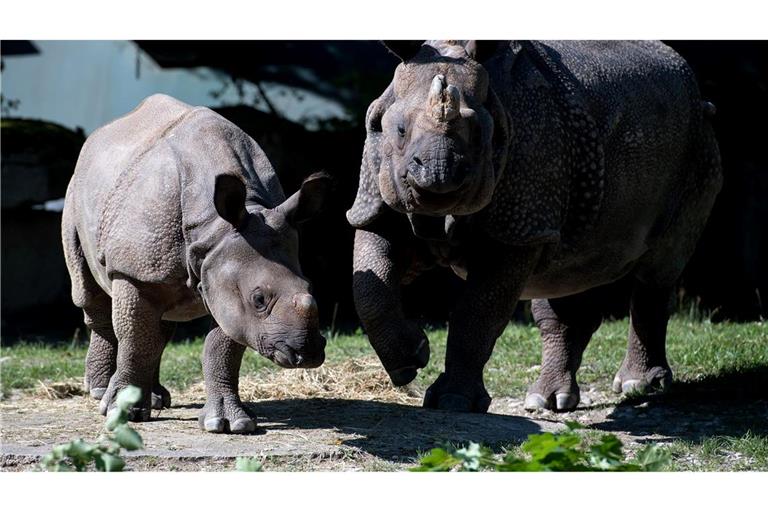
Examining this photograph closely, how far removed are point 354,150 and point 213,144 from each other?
6.79 metres

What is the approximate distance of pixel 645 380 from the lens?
8.38 m

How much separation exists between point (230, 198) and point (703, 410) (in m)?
3.43

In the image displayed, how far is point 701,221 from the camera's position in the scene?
8484mm

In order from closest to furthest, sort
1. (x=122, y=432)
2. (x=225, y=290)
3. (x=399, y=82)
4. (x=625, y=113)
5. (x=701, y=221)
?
(x=122, y=432) < (x=225, y=290) < (x=399, y=82) < (x=625, y=113) < (x=701, y=221)

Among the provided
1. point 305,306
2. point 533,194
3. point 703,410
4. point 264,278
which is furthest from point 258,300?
point 703,410

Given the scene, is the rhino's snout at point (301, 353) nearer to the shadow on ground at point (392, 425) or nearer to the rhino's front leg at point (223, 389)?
the shadow on ground at point (392, 425)

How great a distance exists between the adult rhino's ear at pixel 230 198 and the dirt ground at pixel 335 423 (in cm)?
113

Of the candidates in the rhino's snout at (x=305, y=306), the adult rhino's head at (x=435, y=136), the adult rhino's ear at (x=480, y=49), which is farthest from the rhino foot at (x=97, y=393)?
the adult rhino's ear at (x=480, y=49)

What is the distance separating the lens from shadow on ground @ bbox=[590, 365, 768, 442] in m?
7.46

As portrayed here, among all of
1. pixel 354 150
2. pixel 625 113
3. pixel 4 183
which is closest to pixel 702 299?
pixel 354 150

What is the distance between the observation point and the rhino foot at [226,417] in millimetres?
6656

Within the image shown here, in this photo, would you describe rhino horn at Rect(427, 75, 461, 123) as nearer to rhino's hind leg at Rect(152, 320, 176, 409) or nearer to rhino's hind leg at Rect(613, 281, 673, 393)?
rhino's hind leg at Rect(152, 320, 176, 409)
